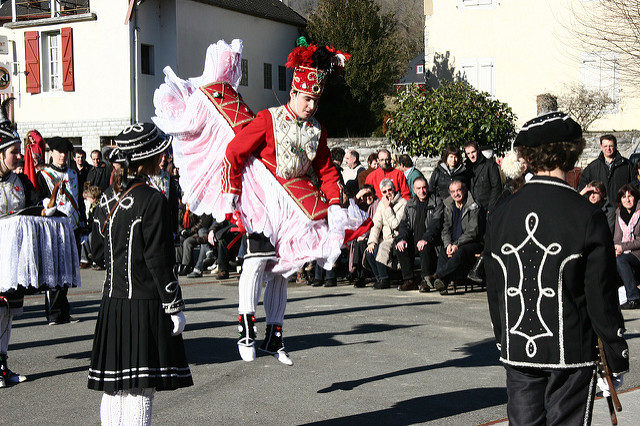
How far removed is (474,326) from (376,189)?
4.79 metres

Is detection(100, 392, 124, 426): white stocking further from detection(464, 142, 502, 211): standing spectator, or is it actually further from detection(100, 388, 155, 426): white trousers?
detection(464, 142, 502, 211): standing spectator

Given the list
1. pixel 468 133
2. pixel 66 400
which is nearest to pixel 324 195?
pixel 66 400

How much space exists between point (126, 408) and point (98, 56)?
25.3 meters

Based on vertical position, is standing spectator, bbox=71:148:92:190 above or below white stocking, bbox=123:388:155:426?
above

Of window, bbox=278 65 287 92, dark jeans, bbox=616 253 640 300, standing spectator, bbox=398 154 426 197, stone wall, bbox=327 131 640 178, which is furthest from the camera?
window, bbox=278 65 287 92

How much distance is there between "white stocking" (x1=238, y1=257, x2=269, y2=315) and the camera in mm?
6312

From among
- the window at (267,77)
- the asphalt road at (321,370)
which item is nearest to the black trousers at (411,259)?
the asphalt road at (321,370)

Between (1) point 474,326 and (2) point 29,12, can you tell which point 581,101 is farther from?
(2) point 29,12

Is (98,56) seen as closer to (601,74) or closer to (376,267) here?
(601,74)

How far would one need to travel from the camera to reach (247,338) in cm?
625

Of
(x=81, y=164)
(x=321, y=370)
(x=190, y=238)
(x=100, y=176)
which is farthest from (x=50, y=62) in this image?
(x=321, y=370)

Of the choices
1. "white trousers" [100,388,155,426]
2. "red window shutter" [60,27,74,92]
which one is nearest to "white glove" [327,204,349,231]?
"white trousers" [100,388,155,426]

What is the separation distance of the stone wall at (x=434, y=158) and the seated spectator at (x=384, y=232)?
6647 millimetres

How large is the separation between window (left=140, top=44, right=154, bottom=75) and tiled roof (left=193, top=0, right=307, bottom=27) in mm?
2858
